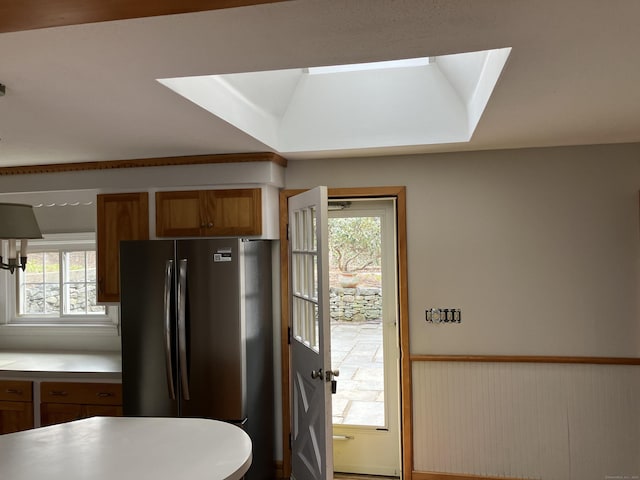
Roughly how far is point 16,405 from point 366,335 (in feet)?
7.84

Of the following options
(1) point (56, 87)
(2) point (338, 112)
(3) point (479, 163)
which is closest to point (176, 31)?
(1) point (56, 87)

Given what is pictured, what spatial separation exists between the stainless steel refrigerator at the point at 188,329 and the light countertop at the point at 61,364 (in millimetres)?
329

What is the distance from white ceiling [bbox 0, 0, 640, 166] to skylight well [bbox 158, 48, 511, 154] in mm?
597

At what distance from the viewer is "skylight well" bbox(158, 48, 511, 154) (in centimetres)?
305

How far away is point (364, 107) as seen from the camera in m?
3.23

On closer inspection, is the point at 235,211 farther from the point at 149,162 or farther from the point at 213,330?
the point at 213,330

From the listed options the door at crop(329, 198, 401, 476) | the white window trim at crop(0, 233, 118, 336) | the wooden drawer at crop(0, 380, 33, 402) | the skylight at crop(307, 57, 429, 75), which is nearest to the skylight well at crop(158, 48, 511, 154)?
the skylight at crop(307, 57, 429, 75)

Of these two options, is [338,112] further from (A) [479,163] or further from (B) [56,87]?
(B) [56,87]

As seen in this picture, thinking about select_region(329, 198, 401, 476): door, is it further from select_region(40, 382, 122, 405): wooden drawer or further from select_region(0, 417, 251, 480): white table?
select_region(0, 417, 251, 480): white table

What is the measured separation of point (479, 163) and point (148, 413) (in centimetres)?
258

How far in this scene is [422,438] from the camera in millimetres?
3436

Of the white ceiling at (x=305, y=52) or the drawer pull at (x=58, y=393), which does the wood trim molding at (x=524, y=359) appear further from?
the drawer pull at (x=58, y=393)

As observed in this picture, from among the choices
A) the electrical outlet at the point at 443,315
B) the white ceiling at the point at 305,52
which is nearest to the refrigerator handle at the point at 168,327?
the white ceiling at the point at 305,52

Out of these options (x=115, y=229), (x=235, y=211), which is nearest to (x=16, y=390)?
(x=115, y=229)
